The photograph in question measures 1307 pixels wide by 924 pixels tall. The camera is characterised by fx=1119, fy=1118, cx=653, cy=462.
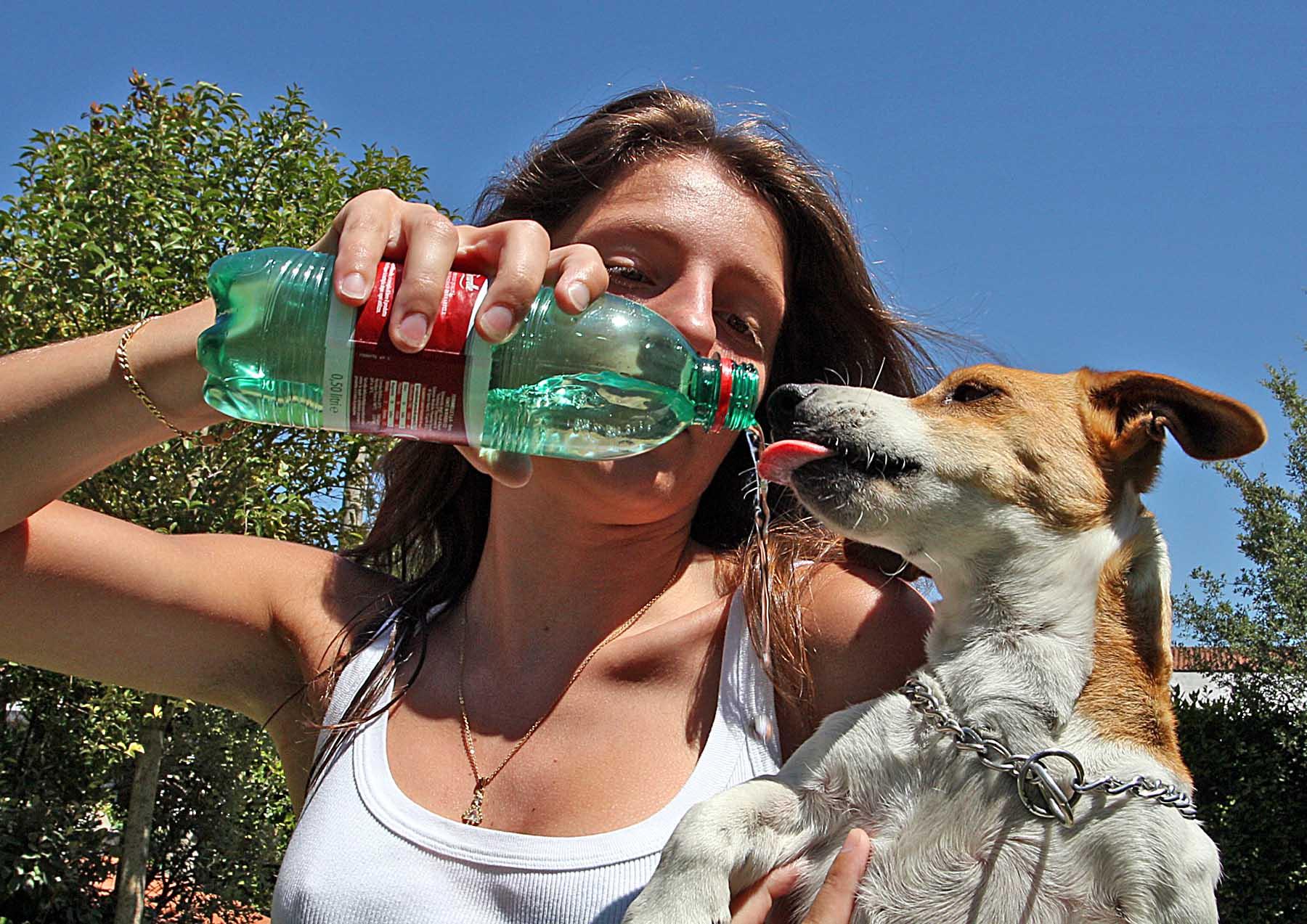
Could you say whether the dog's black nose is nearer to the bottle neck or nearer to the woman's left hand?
the bottle neck

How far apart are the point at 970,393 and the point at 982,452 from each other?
23 centimetres

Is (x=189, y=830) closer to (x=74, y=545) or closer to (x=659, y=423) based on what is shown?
(x=74, y=545)

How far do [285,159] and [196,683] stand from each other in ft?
19.9

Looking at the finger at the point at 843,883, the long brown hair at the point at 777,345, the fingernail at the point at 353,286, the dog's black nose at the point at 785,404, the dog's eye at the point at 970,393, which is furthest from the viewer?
the long brown hair at the point at 777,345

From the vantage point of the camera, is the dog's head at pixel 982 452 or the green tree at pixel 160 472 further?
the green tree at pixel 160 472

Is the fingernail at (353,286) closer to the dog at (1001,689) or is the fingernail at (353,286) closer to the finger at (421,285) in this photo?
the finger at (421,285)

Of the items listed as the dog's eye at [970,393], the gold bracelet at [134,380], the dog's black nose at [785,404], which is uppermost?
the dog's eye at [970,393]

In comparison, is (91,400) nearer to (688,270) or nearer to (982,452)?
(688,270)

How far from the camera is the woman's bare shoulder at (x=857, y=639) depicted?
2.17 metres

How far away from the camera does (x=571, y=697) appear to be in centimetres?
224

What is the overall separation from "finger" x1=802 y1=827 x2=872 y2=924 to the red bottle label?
3.17 feet

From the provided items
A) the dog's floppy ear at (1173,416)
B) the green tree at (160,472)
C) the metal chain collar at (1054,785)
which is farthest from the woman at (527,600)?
the green tree at (160,472)

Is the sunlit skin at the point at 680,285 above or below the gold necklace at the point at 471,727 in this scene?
above

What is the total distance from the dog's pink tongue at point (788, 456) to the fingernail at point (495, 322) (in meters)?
0.84
